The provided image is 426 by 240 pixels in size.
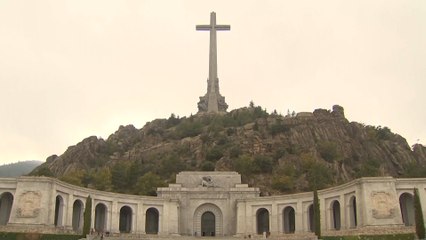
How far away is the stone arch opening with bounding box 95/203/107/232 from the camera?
174 feet

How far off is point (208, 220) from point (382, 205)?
Result: 22491mm

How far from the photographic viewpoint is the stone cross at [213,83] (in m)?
94.1

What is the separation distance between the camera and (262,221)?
193ft

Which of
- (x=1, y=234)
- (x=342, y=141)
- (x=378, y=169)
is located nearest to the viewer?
(x=1, y=234)

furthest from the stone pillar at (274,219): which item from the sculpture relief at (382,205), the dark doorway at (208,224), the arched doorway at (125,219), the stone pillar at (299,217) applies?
the arched doorway at (125,219)

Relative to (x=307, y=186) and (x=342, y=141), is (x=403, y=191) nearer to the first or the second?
(x=307, y=186)

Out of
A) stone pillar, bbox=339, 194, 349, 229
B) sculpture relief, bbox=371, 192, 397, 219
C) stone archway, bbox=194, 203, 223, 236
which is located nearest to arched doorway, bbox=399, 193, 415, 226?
sculpture relief, bbox=371, 192, 397, 219

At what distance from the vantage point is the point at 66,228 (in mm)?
45812

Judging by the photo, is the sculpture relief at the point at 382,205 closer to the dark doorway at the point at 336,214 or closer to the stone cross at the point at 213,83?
the dark doorway at the point at 336,214

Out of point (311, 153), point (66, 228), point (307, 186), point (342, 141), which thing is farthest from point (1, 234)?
point (342, 141)

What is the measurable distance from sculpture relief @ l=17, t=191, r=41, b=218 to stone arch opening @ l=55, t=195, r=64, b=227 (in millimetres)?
3306

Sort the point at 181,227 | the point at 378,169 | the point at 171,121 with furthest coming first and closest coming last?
the point at 171,121 → the point at 378,169 → the point at 181,227

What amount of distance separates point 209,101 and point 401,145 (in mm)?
38082

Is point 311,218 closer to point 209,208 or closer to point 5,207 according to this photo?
point 209,208
